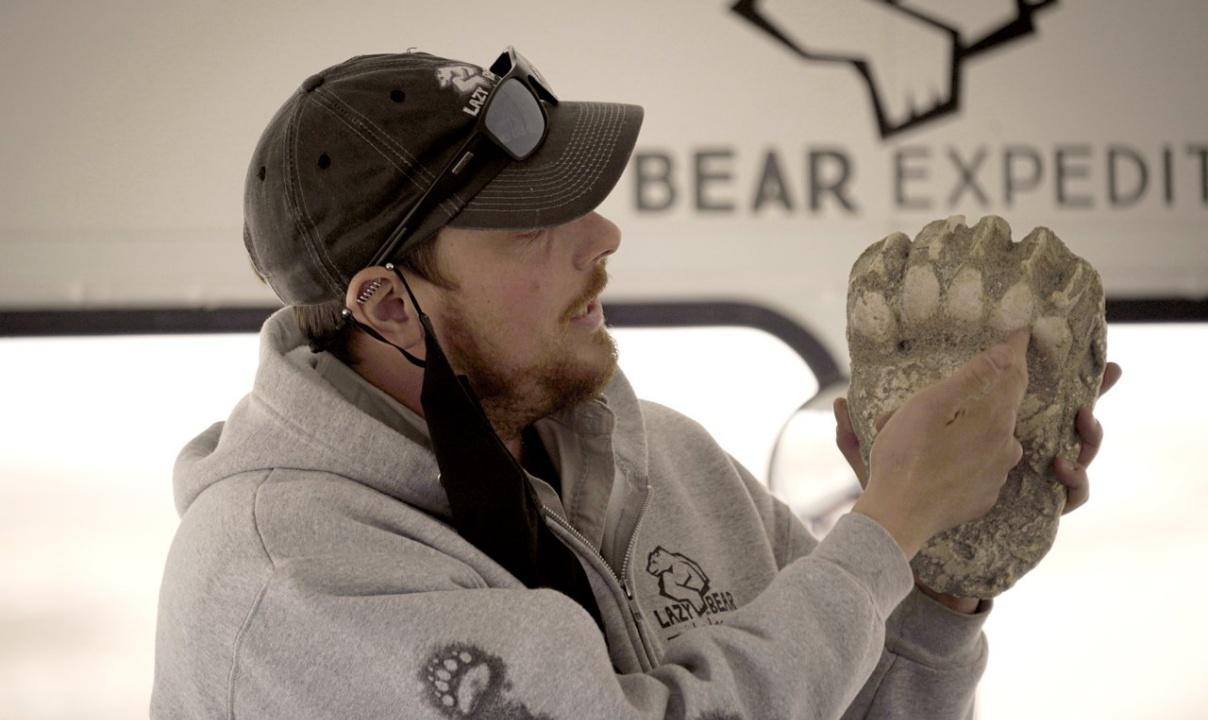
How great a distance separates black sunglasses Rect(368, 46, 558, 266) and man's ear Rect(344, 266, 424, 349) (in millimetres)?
26

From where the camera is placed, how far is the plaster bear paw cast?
1221 millimetres

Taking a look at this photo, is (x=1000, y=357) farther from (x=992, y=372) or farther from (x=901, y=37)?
(x=901, y=37)

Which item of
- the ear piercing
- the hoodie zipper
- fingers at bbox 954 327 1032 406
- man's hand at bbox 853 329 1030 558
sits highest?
the ear piercing

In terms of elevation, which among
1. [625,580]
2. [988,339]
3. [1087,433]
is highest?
[988,339]

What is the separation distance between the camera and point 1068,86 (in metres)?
2.53

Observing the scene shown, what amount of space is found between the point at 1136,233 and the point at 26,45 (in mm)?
2007

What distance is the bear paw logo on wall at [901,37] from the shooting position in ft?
8.14

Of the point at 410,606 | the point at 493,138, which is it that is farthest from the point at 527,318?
the point at 410,606

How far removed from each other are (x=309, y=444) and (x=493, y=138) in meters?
0.30

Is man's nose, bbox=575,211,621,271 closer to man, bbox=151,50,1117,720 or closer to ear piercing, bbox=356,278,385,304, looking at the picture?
man, bbox=151,50,1117,720

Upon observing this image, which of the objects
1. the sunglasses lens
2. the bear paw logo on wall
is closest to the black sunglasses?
the sunglasses lens

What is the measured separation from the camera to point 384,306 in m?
1.25

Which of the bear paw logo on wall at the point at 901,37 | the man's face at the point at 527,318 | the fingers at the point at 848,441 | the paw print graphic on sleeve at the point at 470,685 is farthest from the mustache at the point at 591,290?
the bear paw logo on wall at the point at 901,37

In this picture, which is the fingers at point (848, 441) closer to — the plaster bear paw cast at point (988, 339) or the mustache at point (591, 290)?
the plaster bear paw cast at point (988, 339)
